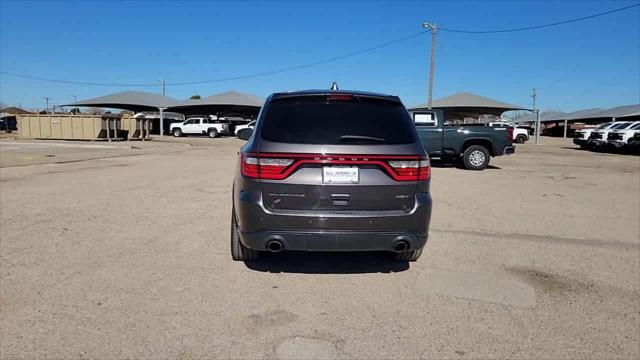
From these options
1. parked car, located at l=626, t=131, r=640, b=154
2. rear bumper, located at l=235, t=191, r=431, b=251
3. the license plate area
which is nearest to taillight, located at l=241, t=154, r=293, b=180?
rear bumper, located at l=235, t=191, r=431, b=251

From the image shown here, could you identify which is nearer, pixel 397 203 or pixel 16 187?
pixel 397 203

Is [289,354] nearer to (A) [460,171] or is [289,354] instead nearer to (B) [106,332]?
(B) [106,332]

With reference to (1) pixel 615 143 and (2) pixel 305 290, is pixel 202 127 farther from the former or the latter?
(2) pixel 305 290

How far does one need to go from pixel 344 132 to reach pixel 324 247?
98cm

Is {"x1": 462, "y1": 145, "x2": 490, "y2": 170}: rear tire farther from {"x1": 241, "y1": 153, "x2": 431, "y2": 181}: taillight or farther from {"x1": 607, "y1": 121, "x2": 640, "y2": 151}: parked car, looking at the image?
{"x1": 607, "y1": 121, "x2": 640, "y2": 151}: parked car

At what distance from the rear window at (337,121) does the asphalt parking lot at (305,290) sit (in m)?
1.32

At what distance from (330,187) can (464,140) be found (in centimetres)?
1191

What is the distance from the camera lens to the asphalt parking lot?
119 inches

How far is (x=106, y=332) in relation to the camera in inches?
123

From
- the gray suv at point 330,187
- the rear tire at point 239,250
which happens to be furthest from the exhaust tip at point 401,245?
the rear tire at point 239,250

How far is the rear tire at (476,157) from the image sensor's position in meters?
14.6

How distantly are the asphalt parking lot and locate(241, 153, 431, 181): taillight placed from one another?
3.38 feet

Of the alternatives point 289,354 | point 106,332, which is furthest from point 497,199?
point 106,332

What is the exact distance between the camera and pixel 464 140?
14555mm
